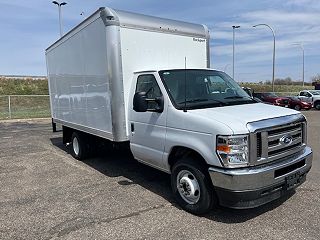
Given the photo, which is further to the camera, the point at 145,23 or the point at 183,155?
the point at 145,23

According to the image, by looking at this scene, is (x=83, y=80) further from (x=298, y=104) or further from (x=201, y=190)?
(x=298, y=104)

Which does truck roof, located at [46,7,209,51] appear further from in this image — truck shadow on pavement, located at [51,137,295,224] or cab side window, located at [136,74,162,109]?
truck shadow on pavement, located at [51,137,295,224]

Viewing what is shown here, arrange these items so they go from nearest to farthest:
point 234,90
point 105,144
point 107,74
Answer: point 234,90 → point 107,74 → point 105,144

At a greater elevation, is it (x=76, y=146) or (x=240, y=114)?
(x=240, y=114)

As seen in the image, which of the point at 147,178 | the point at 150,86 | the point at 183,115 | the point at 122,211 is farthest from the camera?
the point at 147,178

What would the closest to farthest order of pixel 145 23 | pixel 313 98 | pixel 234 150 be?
pixel 234 150 → pixel 145 23 → pixel 313 98

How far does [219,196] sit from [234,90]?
2097mm

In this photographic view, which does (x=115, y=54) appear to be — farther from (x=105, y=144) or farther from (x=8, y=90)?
(x=8, y=90)

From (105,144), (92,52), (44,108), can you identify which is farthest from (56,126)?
(44,108)

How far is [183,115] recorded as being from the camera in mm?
4719

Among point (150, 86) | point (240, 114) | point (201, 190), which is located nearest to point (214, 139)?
point (240, 114)

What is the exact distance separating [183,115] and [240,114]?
820mm

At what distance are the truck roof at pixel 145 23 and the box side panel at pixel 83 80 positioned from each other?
0.59 ft

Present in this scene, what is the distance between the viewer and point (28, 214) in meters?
4.88
